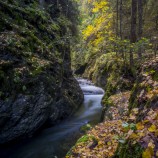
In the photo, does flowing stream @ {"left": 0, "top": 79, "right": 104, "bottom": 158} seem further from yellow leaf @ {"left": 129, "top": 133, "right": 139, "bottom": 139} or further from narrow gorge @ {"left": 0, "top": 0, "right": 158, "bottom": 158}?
yellow leaf @ {"left": 129, "top": 133, "right": 139, "bottom": 139}

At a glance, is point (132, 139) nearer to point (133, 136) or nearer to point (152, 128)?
point (133, 136)

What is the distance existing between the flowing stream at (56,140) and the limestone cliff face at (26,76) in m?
0.36

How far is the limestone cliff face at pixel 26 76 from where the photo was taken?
6.86 meters

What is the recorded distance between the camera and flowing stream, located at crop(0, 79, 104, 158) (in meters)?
6.68

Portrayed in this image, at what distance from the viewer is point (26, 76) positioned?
7.30 m

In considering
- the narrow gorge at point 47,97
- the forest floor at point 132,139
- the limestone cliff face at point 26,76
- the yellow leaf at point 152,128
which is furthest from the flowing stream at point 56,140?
the yellow leaf at point 152,128

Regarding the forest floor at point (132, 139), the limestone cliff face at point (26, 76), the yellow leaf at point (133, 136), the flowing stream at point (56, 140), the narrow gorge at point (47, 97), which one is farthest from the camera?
the limestone cliff face at point (26, 76)

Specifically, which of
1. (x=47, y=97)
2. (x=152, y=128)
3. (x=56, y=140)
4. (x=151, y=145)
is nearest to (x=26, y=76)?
(x=47, y=97)

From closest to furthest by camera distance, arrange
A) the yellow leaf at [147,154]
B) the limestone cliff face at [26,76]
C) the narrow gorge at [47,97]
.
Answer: the yellow leaf at [147,154] < the narrow gorge at [47,97] < the limestone cliff face at [26,76]

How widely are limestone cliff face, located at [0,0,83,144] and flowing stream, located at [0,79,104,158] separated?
0.36 m

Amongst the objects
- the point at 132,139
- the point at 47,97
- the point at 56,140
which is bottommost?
the point at 56,140

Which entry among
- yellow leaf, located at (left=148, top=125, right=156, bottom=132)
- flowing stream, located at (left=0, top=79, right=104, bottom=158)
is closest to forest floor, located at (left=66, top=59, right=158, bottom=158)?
yellow leaf, located at (left=148, top=125, right=156, bottom=132)

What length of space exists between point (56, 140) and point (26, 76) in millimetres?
2610

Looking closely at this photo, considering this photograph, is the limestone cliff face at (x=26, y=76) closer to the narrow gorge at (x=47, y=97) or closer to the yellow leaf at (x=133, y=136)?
the narrow gorge at (x=47, y=97)
